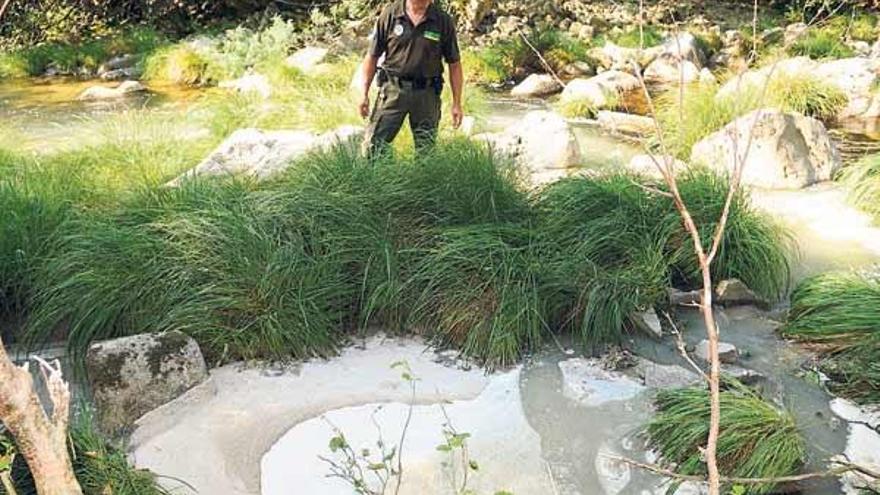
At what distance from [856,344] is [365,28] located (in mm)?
9550

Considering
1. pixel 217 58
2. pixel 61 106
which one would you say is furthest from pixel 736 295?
pixel 217 58

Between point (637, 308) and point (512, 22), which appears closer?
point (637, 308)

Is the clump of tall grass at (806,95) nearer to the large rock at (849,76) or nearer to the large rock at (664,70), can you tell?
the large rock at (849,76)

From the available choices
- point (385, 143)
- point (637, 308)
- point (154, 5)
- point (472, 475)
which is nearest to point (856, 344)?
point (637, 308)

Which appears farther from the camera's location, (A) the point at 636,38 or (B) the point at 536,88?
(A) the point at 636,38

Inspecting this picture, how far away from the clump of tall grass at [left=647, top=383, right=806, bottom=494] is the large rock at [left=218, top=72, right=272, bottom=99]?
5.56 m

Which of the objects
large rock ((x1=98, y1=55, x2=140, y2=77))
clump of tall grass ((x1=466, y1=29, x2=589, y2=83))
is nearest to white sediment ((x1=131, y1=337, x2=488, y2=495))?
clump of tall grass ((x1=466, y1=29, x2=589, y2=83))

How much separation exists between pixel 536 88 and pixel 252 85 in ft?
9.98

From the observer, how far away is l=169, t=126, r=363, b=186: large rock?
5.36m

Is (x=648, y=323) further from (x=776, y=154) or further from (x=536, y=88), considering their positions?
(x=536, y=88)

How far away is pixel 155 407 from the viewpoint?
3.44 m

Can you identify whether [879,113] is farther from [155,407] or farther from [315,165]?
[155,407]

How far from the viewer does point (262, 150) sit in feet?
19.4

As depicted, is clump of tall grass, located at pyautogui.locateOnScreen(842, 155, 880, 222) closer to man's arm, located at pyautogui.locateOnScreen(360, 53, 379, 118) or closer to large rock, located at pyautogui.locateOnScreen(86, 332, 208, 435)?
man's arm, located at pyautogui.locateOnScreen(360, 53, 379, 118)
